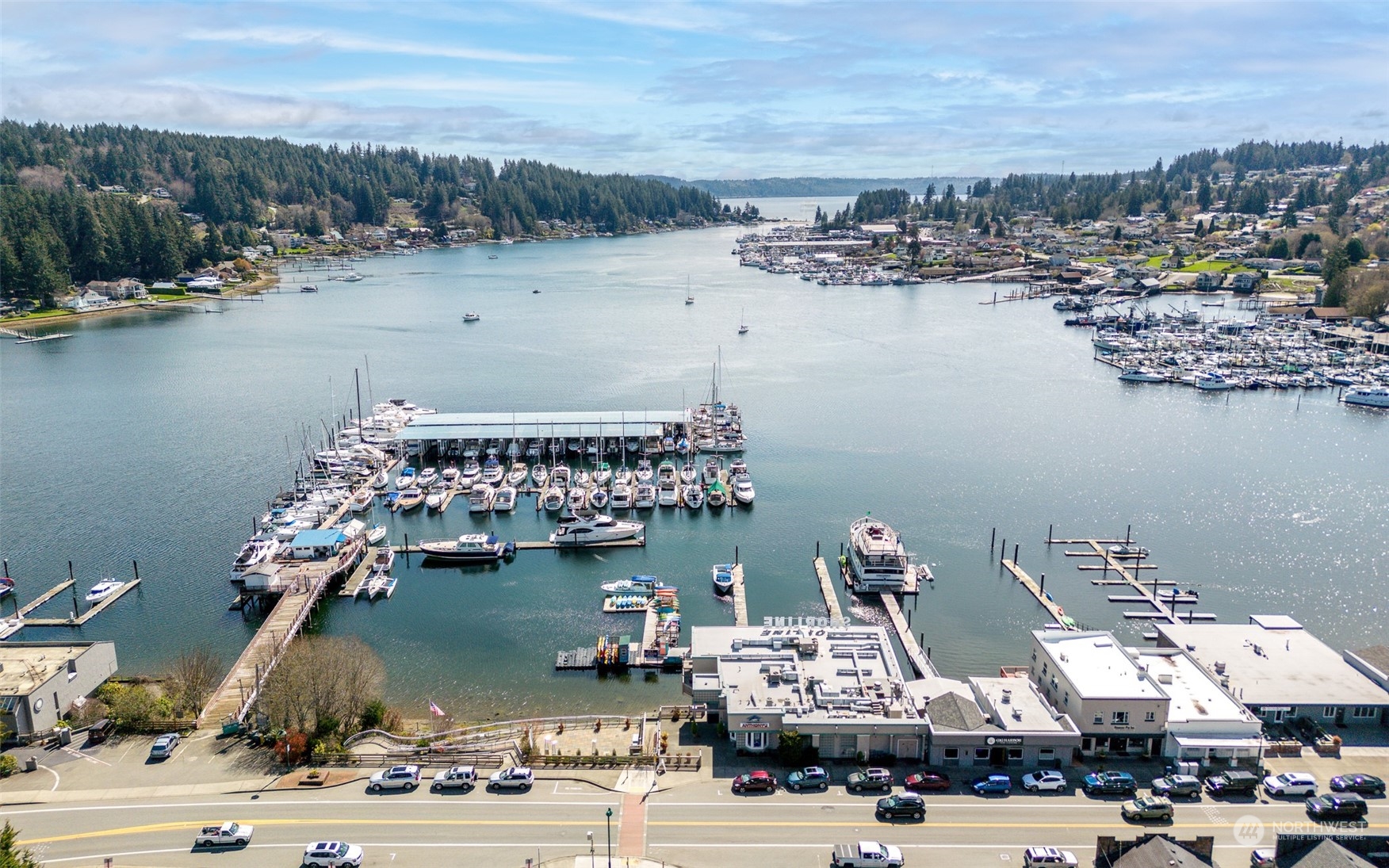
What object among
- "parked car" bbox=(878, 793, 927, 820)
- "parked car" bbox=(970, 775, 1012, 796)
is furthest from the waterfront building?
"parked car" bbox=(878, 793, 927, 820)

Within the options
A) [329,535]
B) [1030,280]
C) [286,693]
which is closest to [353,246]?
[1030,280]

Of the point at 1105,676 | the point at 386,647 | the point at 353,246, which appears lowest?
the point at 386,647

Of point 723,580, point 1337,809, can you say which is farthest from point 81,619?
point 1337,809

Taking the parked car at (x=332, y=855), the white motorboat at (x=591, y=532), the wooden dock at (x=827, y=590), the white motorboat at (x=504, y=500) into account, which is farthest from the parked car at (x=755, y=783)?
the white motorboat at (x=504, y=500)

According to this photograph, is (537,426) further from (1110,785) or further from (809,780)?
(1110,785)

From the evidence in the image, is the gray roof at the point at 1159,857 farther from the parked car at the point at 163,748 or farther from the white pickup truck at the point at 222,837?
the parked car at the point at 163,748

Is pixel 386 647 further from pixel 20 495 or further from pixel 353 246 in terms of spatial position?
pixel 353 246
